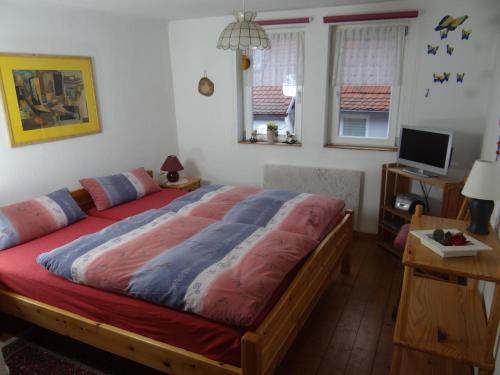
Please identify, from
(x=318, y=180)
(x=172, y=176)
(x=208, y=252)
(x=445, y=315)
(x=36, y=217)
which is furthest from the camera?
(x=172, y=176)

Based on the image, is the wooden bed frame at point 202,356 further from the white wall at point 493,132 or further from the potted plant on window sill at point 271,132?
the potted plant on window sill at point 271,132

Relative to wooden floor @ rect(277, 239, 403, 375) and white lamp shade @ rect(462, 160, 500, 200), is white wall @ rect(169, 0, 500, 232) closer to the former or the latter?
wooden floor @ rect(277, 239, 403, 375)

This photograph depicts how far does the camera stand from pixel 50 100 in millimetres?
3172

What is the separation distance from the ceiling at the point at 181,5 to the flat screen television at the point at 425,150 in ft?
4.16

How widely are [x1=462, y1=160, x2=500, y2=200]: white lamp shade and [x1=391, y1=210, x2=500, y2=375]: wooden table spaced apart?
242 millimetres

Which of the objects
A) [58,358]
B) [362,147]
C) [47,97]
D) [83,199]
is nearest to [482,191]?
[362,147]

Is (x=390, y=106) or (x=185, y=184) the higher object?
(x=390, y=106)

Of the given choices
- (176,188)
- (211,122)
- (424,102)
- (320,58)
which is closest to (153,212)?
(176,188)

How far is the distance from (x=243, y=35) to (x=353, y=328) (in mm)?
2037

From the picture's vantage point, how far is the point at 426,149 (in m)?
3.23

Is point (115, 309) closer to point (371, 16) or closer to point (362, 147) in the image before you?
point (362, 147)

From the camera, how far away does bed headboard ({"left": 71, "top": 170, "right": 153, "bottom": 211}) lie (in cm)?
336

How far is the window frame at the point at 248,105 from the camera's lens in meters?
3.95

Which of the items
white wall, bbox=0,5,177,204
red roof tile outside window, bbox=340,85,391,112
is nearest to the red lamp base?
white wall, bbox=0,5,177,204
